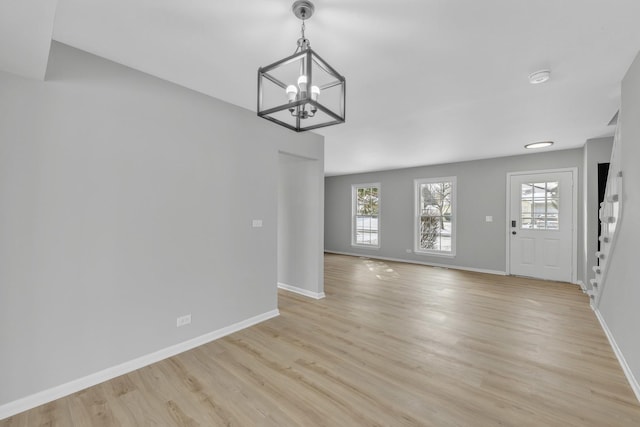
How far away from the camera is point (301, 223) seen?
170 inches

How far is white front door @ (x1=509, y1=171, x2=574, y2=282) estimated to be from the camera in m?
5.20

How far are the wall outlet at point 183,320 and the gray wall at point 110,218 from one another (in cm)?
4

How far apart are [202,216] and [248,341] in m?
1.31

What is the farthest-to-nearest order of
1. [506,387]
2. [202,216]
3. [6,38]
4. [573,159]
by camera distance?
[573,159], [202,216], [506,387], [6,38]

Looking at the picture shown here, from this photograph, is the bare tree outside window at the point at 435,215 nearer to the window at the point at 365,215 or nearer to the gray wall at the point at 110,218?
the window at the point at 365,215

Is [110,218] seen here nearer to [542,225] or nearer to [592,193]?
[592,193]

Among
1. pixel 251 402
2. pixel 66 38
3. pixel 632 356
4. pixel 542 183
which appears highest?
pixel 66 38

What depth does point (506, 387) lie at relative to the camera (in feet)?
6.85

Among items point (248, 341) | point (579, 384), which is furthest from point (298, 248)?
point (579, 384)

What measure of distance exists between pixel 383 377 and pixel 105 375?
2119 mm

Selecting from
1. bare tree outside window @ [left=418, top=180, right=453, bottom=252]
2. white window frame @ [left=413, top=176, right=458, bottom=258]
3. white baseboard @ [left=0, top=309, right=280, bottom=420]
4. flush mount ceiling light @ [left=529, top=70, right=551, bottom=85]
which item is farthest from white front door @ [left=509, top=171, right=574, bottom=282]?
white baseboard @ [left=0, top=309, right=280, bottom=420]

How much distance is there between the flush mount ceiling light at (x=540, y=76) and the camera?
2318mm

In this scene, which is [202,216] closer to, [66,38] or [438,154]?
[66,38]

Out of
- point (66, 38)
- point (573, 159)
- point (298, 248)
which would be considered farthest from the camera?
point (573, 159)
